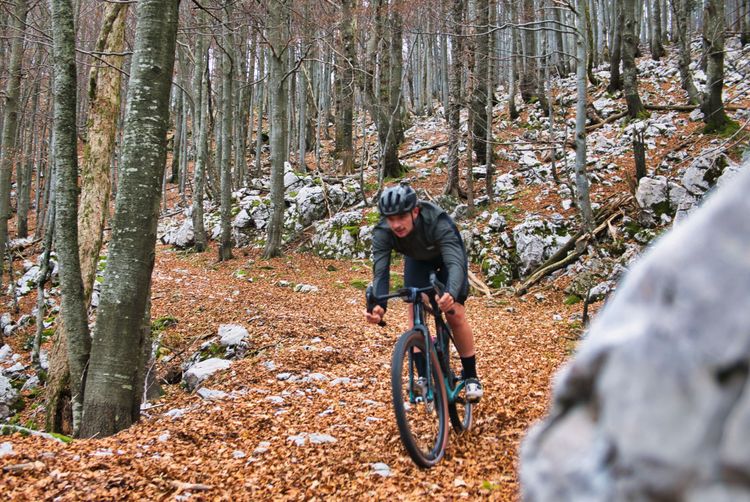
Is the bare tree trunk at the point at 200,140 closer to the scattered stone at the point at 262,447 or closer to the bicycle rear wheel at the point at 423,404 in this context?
the scattered stone at the point at 262,447

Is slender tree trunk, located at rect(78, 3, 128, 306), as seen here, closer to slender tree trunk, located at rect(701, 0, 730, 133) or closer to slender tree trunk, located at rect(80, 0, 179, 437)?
slender tree trunk, located at rect(80, 0, 179, 437)

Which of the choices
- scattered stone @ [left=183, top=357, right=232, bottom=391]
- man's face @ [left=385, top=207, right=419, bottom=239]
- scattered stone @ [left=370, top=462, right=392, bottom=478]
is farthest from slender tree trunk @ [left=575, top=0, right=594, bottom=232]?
scattered stone @ [left=370, top=462, right=392, bottom=478]

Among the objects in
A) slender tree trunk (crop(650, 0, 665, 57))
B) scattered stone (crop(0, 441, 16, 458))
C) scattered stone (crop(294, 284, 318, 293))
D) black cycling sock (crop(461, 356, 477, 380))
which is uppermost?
slender tree trunk (crop(650, 0, 665, 57))

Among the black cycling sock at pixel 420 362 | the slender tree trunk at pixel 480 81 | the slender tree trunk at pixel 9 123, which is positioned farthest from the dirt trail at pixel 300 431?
the slender tree trunk at pixel 480 81

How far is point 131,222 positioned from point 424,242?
2.58 meters

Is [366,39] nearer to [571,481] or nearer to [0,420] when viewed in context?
[0,420]

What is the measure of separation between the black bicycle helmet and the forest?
6.29 ft

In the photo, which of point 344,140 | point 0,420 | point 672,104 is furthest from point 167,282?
point 672,104

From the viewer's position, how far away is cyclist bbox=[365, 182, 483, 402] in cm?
365

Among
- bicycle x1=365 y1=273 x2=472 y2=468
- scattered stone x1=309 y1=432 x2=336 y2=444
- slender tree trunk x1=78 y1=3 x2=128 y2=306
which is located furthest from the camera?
slender tree trunk x1=78 y1=3 x2=128 y2=306

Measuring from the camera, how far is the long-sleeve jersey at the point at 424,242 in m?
3.81

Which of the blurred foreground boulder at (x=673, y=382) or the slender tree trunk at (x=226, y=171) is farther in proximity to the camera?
the slender tree trunk at (x=226, y=171)

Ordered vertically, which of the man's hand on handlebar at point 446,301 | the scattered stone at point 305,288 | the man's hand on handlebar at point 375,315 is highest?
the man's hand on handlebar at point 446,301

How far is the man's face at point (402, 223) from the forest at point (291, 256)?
69.5 inches
